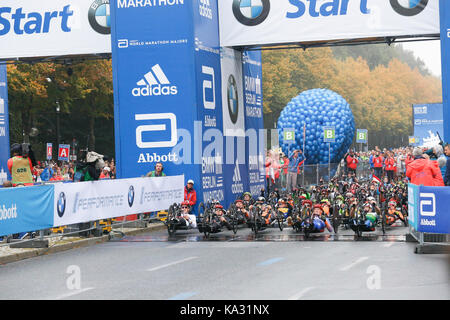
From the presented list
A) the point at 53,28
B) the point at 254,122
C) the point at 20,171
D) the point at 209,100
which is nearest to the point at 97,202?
the point at 20,171

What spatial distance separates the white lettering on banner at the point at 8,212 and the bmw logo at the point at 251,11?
411 inches

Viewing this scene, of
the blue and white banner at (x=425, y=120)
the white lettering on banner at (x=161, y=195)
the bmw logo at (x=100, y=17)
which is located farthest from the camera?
the blue and white banner at (x=425, y=120)

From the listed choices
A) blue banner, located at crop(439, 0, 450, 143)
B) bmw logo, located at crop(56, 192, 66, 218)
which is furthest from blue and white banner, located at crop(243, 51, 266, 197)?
bmw logo, located at crop(56, 192, 66, 218)

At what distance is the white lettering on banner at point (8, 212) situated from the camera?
15156mm

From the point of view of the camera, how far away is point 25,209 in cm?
1596

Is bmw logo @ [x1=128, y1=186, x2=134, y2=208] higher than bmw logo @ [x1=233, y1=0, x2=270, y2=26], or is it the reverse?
bmw logo @ [x1=233, y1=0, x2=270, y2=26]

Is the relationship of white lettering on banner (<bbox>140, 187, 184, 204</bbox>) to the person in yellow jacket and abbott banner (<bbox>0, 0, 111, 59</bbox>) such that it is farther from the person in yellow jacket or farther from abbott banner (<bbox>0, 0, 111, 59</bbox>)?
abbott banner (<bbox>0, 0, 111, 59</bbox>)

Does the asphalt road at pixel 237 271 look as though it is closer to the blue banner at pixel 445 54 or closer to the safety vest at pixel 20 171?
the safety vest at pixel 20 171

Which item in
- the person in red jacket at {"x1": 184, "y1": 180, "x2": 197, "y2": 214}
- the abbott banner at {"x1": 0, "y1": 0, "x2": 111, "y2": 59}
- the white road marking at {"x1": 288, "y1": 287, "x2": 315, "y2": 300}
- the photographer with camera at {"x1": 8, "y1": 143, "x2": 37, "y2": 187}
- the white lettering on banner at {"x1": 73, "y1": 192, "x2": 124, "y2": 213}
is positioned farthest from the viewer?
the abbott banner at {"x1": 0, "y1": 0, "x2": 111, "y2": 59}

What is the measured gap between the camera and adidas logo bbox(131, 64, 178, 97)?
73.9 feet

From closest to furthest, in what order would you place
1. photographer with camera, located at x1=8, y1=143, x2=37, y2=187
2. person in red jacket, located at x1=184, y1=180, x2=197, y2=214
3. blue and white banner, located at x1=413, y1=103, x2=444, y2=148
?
photographer with camera, located at x1=8, y1=143, x2=37, y2=187 → person in red jacket, located at x1=184, y1=180, x2=197, y2=214 → blue and white banner, located at x1=413, y1=103, x2=444, y2=148

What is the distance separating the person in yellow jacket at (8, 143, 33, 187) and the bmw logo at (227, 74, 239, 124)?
7465mm

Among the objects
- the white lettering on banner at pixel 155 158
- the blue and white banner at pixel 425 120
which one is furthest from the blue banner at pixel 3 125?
the blue and white banner at pixel 425 120
